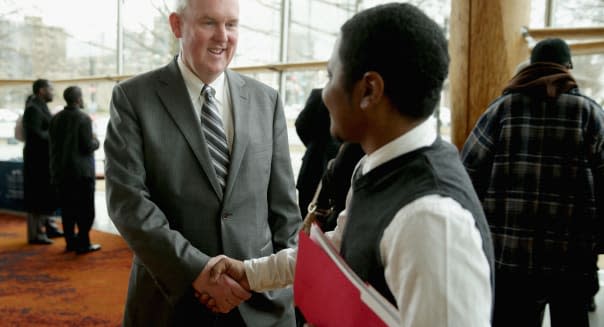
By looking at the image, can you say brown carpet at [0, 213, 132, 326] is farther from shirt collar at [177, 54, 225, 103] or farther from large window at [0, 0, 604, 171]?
shirt collar at [177, 54, 225, 103]

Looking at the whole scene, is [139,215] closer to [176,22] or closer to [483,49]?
[176,22]

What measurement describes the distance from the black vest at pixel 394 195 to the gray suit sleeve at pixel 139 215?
62cm

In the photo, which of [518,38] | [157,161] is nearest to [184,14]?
[157,161]

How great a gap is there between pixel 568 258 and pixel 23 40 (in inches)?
357

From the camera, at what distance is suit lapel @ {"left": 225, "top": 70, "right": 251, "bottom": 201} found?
1.48m

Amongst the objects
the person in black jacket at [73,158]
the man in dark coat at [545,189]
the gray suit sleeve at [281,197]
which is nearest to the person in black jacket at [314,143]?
the man in dark coat at [545,189]

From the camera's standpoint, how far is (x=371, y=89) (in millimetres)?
803

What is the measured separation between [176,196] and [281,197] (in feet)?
1.14

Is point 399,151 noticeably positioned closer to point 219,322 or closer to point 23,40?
point 219,322

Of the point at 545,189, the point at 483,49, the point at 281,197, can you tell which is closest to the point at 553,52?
the point at 545,189

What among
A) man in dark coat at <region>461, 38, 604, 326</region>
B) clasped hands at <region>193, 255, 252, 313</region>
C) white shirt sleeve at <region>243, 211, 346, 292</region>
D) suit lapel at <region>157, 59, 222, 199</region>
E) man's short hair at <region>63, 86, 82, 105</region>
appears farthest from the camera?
man's short hair at <region>63, 86, 82, 105</region>

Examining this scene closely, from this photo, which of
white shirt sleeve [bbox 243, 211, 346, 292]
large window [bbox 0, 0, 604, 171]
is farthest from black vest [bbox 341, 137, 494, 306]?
large window [bbox 0, 0, 604, 171]

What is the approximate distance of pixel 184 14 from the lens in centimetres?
153

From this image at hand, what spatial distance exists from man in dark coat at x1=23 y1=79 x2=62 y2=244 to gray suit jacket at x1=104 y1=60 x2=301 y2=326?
4619 mm
